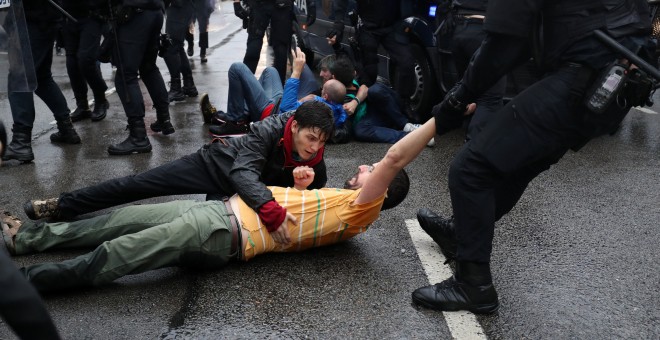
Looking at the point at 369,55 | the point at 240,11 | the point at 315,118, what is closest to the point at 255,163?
the point at 315,118

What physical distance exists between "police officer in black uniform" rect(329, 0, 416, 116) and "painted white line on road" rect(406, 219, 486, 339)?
2706 mm

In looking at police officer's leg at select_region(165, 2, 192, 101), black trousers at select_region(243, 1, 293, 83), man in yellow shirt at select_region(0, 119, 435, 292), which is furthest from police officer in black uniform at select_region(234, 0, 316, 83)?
A: man in yellow shirt at select_region(0, 119, 435, 292)

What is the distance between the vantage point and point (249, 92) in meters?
5.63

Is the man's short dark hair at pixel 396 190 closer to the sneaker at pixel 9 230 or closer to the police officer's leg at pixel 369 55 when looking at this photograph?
the sneaker at pixel 9 230

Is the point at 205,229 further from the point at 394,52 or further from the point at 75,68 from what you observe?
the point at 75,68

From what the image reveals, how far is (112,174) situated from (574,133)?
139 inches

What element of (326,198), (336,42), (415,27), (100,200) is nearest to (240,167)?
(326,198)

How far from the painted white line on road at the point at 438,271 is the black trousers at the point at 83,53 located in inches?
133

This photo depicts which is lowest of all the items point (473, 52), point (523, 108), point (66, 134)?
point (66, 134)

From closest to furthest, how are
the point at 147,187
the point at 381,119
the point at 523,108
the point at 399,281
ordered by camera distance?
the point at 523,108, the point at 399,281, the point at 147,187, the point at 381,119

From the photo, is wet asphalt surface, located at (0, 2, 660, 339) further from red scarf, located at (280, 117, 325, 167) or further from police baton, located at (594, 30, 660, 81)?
police baton, located at (594, 30, 660, 81)

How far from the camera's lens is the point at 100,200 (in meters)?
3.63

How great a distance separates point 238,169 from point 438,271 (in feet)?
3.77

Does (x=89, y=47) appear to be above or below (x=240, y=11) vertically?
above
